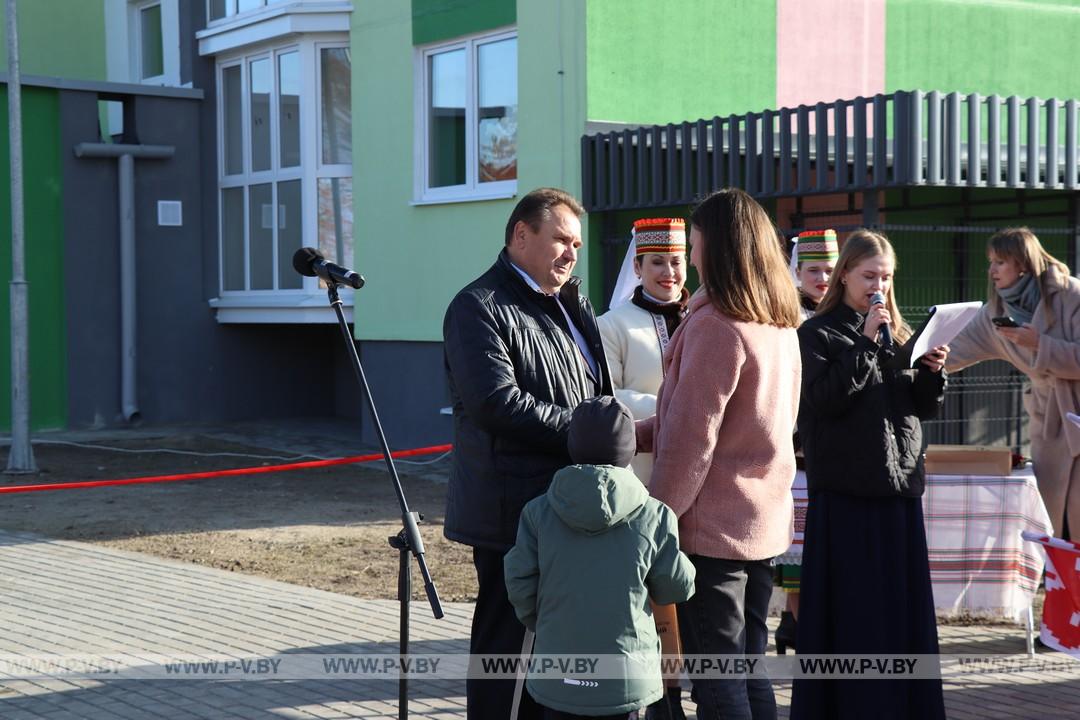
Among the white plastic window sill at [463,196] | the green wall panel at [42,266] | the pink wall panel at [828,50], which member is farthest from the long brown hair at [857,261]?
the green wall panel at [42,266]

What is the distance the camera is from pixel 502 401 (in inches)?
165

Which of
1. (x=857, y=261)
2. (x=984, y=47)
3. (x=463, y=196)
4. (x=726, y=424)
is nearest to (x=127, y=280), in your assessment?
(x=463, y=196)

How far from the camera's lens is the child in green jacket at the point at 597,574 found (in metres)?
3.79

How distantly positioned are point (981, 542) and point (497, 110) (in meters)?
8.23

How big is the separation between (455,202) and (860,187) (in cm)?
480

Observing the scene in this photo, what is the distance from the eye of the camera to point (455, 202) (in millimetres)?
13727

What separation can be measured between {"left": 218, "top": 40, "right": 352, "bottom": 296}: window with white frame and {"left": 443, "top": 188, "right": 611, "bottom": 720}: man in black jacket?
11.4 metres

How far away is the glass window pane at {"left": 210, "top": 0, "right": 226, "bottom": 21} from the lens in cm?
1717

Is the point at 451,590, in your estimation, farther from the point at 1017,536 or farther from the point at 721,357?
the point at 721,357

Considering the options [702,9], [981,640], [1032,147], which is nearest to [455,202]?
[702,9]

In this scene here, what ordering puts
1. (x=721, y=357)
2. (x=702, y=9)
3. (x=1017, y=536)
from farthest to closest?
(x=702, y=9) < (x=1017, y=536) < (x=721, y=357)

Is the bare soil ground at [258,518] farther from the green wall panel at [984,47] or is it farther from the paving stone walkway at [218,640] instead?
the green wall panel at [984,47]

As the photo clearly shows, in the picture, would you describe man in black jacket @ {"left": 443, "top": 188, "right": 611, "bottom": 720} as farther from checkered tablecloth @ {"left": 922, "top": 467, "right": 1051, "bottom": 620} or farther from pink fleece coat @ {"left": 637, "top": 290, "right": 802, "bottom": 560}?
checkered tablecloth @ {"left": 922, "top": 467, "right": 1051, "bottom": 620}

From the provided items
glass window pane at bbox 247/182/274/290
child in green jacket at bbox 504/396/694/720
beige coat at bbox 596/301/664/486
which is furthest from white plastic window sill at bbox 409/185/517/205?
child in green jacket at bbox 504/396/694/720
